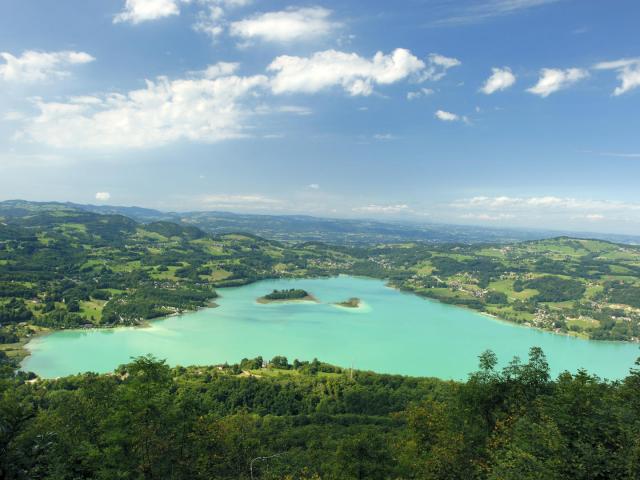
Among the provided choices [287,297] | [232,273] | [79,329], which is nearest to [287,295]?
[287,297]

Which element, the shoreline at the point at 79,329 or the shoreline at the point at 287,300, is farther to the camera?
the shoreline at the point at 287,300

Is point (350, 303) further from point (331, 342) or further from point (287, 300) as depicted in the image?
point (331, 342)

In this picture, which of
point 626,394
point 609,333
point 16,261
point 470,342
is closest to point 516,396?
point 626,394

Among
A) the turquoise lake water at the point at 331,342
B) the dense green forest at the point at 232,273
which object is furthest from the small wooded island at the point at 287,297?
the dense green forest at the point at 232,273

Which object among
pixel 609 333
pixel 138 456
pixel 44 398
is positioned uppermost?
pixel 138 456

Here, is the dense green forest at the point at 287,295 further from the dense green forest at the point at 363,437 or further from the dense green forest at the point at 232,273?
the dense green forest at the point at 363,437

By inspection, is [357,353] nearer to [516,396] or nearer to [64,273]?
[516,396]
